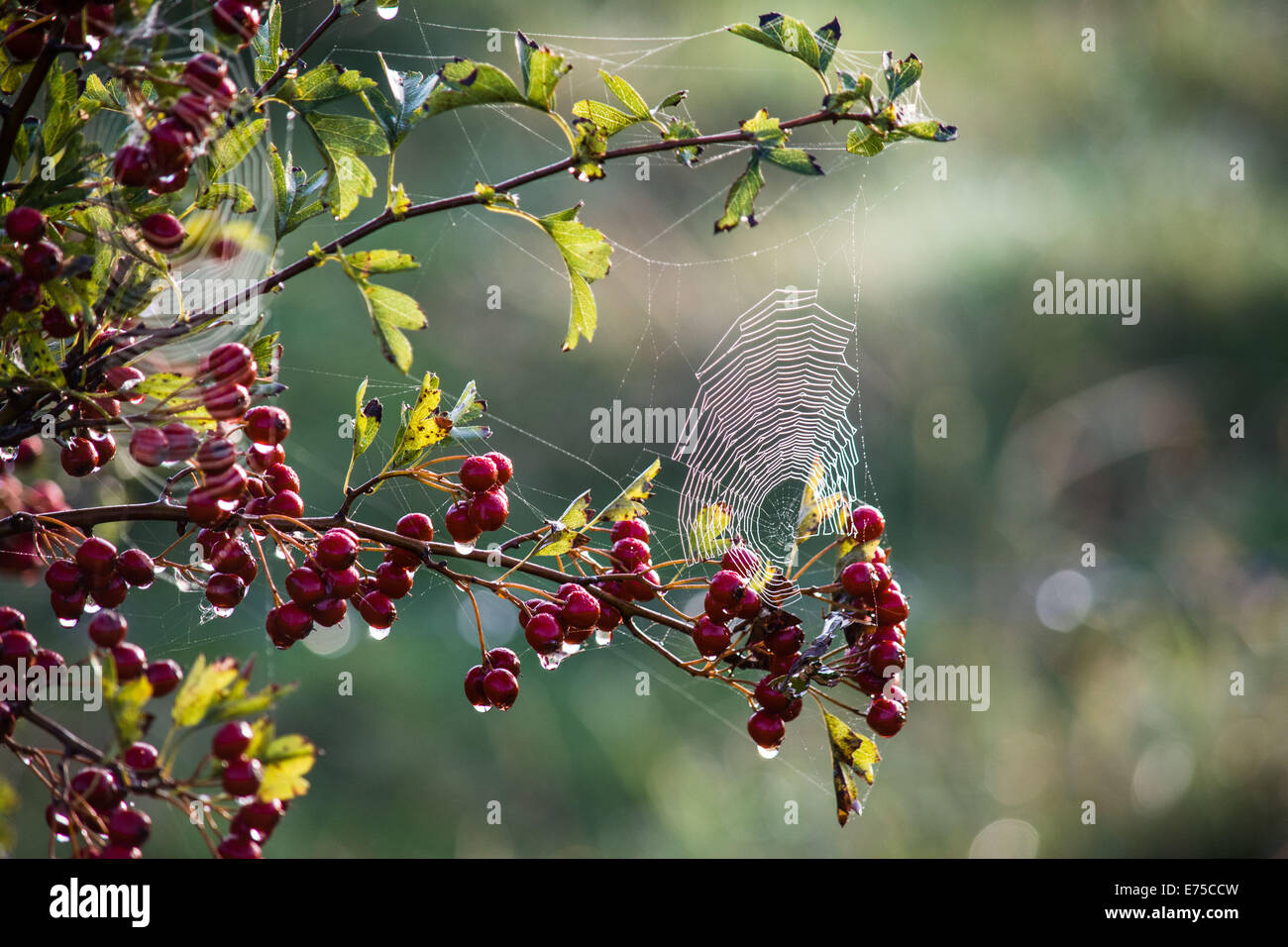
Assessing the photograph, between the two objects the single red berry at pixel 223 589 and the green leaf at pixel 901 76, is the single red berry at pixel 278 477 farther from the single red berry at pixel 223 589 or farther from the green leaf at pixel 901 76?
the green leaf at pixel 901 76

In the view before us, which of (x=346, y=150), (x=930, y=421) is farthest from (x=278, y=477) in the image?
(x=930, y=421)

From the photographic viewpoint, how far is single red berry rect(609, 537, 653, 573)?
18.5 inches

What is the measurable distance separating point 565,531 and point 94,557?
0.19m

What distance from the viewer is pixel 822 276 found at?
2.80m

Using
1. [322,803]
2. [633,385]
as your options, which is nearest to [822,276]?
[633,385]

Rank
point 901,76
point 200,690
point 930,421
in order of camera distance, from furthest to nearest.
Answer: point 930,421 < point 901,76 < point 200,690

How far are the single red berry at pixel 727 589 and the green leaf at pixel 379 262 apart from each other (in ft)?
0.62

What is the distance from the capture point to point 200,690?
323mm

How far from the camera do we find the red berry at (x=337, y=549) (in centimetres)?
41

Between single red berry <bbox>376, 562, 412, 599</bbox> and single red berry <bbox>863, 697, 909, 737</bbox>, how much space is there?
228mm

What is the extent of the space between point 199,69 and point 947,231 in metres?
2.74

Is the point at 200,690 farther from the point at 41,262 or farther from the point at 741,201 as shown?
the point at 741,201

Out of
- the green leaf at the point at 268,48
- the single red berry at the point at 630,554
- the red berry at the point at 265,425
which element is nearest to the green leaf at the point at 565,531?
the single red berry at the point at 630,554

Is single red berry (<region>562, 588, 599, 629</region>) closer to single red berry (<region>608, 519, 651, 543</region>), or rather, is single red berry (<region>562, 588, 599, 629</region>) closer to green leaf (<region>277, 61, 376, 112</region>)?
single red berry (<region>608, 519, 651, 543</region>)
